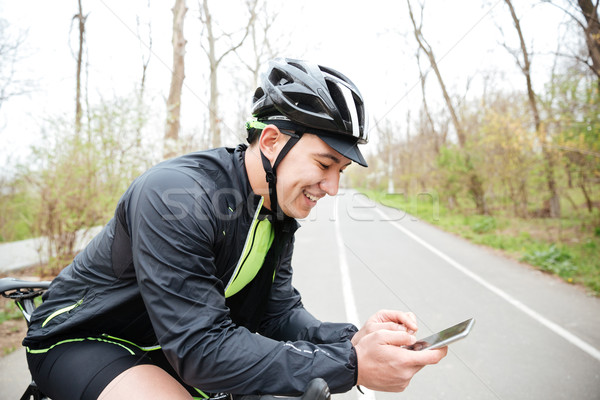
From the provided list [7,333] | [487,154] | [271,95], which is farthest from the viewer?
[487,154]

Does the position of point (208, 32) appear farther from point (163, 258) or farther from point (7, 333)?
point (163, 258)

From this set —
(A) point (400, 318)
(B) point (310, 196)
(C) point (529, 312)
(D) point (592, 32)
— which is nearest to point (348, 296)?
(C) point (529, 312)

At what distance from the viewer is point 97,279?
146 cm

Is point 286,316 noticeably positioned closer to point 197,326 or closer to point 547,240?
point 197,326

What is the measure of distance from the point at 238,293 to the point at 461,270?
6118mm

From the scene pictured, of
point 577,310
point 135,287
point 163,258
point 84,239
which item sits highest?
point 163,258

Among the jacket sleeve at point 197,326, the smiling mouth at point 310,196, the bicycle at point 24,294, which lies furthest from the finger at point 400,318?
the bicycle at point 24,294

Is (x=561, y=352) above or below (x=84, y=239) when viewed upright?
below

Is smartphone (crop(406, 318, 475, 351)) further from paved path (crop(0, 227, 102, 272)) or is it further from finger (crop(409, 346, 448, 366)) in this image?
paved path (crop(0, 227, 102, 272))

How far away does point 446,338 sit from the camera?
118 centimetres

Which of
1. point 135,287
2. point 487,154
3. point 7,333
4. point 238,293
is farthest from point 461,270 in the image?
point 487,154

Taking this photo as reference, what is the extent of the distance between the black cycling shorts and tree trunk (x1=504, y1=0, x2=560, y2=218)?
34.7ft

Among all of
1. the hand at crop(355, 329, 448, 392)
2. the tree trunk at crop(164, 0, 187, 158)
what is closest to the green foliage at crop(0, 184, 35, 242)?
the tree trunk at crop(164, 0, 187, 158)

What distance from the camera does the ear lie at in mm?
1619
